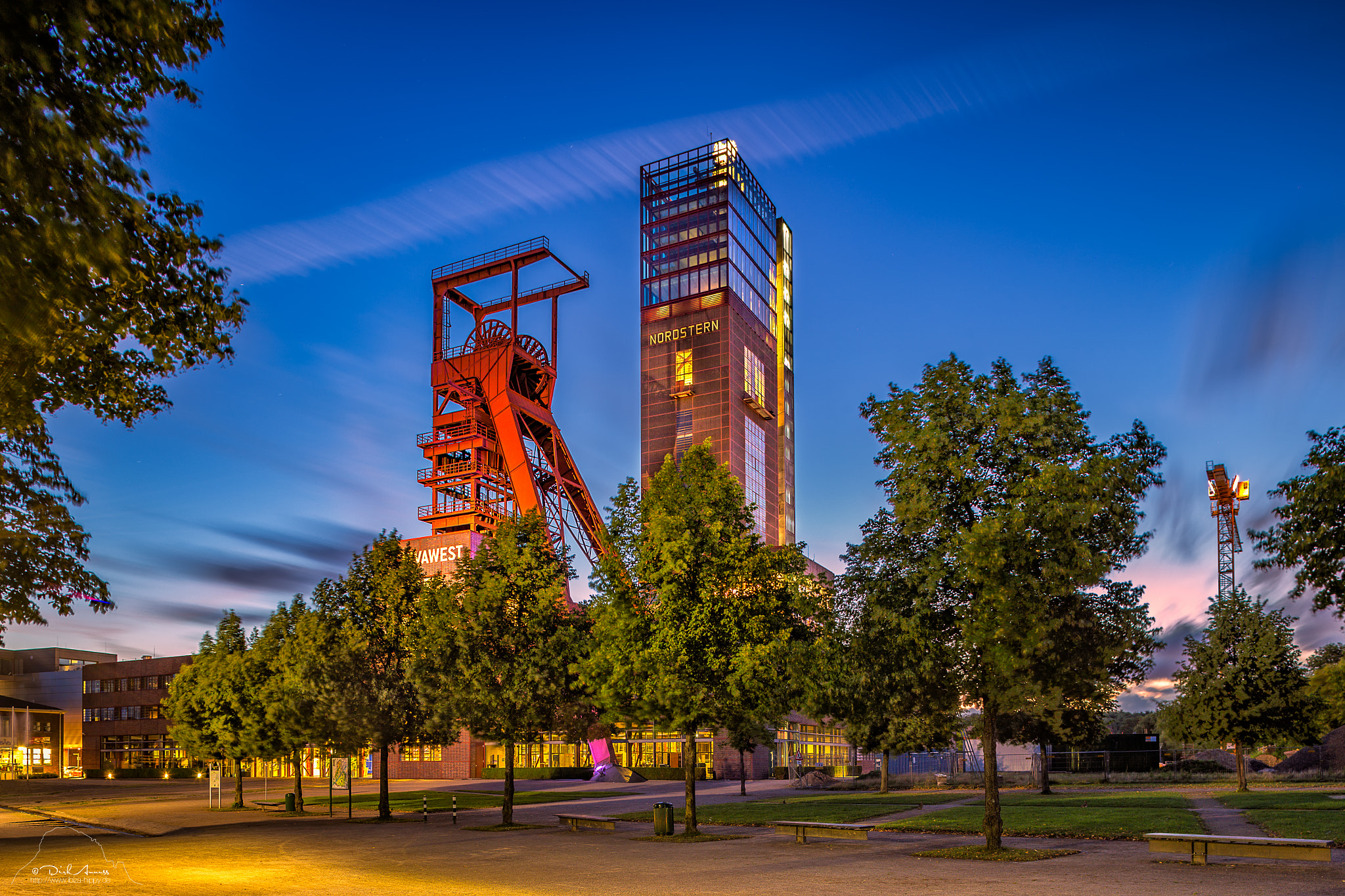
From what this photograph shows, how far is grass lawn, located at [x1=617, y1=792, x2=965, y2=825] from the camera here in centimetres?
2938

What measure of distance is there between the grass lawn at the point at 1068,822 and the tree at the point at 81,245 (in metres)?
20.7

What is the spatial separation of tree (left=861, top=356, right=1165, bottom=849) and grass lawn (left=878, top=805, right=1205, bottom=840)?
15.4 ft

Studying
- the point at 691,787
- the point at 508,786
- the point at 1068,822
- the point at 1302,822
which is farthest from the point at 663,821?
the point at 1302,822

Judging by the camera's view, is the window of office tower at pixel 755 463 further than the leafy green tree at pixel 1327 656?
Yes

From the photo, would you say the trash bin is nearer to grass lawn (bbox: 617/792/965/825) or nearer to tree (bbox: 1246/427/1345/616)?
grass lawn (bbox: 617/792/965/825)

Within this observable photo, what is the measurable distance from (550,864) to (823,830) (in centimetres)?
741

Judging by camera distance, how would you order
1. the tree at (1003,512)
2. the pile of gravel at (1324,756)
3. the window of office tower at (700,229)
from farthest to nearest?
the window of office tower at (700,229) < the pile of gravel at (1324,756) < the tree at (1003,512)

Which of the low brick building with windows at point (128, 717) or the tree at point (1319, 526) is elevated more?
the tree at point (1319, 526)

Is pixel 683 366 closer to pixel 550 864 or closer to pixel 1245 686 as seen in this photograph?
pixel 1245 686

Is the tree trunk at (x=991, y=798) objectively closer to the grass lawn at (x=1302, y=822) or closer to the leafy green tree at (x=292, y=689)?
the grass lawn at (x=1302, y=822)

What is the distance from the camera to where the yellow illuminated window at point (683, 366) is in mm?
133875

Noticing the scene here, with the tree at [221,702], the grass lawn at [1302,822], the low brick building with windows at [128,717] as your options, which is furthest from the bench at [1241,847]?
the low brick building with windows at [128,717]

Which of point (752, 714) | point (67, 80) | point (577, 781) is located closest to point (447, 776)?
point (577, 781)

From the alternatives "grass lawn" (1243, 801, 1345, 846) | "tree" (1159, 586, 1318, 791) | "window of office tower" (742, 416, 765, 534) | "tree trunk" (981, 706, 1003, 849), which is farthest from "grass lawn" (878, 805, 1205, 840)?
"window of office tower" (742, 416, 765, 534)
